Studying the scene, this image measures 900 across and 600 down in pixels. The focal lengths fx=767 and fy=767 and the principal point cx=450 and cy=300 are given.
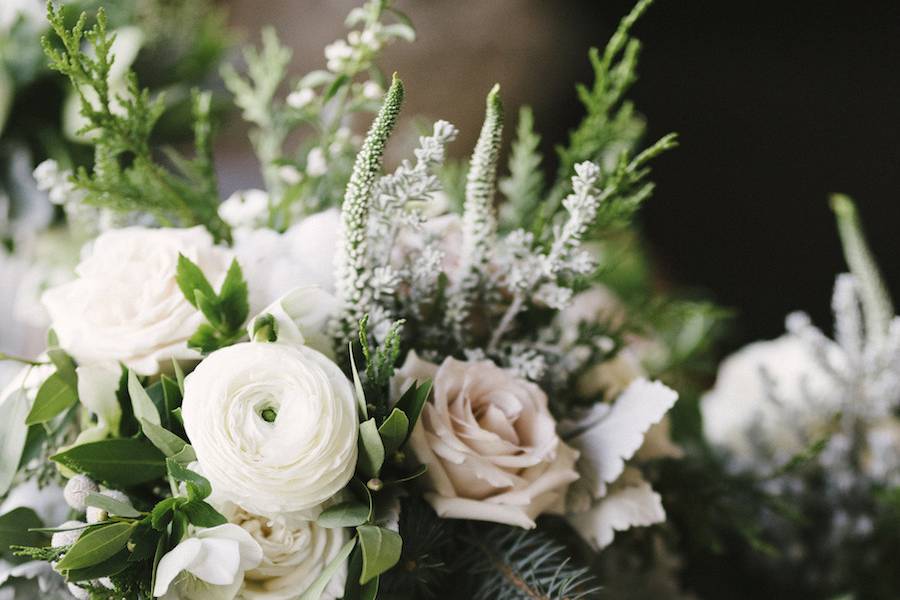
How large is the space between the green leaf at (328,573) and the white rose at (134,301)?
16 cm

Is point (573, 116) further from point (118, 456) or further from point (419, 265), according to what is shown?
point (118, 456)

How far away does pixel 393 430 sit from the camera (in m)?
0.44

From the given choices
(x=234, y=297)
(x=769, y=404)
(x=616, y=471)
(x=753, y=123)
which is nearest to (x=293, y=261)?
(x=234, y=297)

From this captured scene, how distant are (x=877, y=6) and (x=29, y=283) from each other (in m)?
1.89

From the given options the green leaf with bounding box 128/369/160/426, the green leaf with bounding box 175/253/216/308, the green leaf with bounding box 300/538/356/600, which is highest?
the green leaf with bounding box 175/253/216/308

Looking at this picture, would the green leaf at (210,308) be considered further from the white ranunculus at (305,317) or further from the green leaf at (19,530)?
the green leaf at (19,530)

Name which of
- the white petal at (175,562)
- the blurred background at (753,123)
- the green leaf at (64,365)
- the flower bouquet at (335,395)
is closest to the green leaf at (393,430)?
the flower bouquet at (335,395)

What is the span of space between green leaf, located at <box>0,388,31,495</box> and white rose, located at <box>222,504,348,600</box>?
0.16m

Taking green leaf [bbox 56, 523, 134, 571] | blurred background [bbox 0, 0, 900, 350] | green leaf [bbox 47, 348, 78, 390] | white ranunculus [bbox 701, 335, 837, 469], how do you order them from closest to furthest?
green leaf [bbox 56, 523, 134, 571] < green leaf [bbox 47, 348, 78, 390] < white ranunculus [bbox 701, 335, 837, 469] < blurred background [bbox 0, 0, 900, 350]

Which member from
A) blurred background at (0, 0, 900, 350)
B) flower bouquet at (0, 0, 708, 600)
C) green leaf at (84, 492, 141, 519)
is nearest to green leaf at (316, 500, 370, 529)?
flower bouquet at (0, 0, 708, 600)

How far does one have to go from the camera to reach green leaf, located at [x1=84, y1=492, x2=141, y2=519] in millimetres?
422

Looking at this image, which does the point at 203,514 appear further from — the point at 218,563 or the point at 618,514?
the point at 618,514

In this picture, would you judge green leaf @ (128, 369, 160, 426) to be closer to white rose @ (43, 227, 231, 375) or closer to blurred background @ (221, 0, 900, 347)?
white rose @ (43, 227, 231, 375)

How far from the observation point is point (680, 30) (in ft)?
6.32
